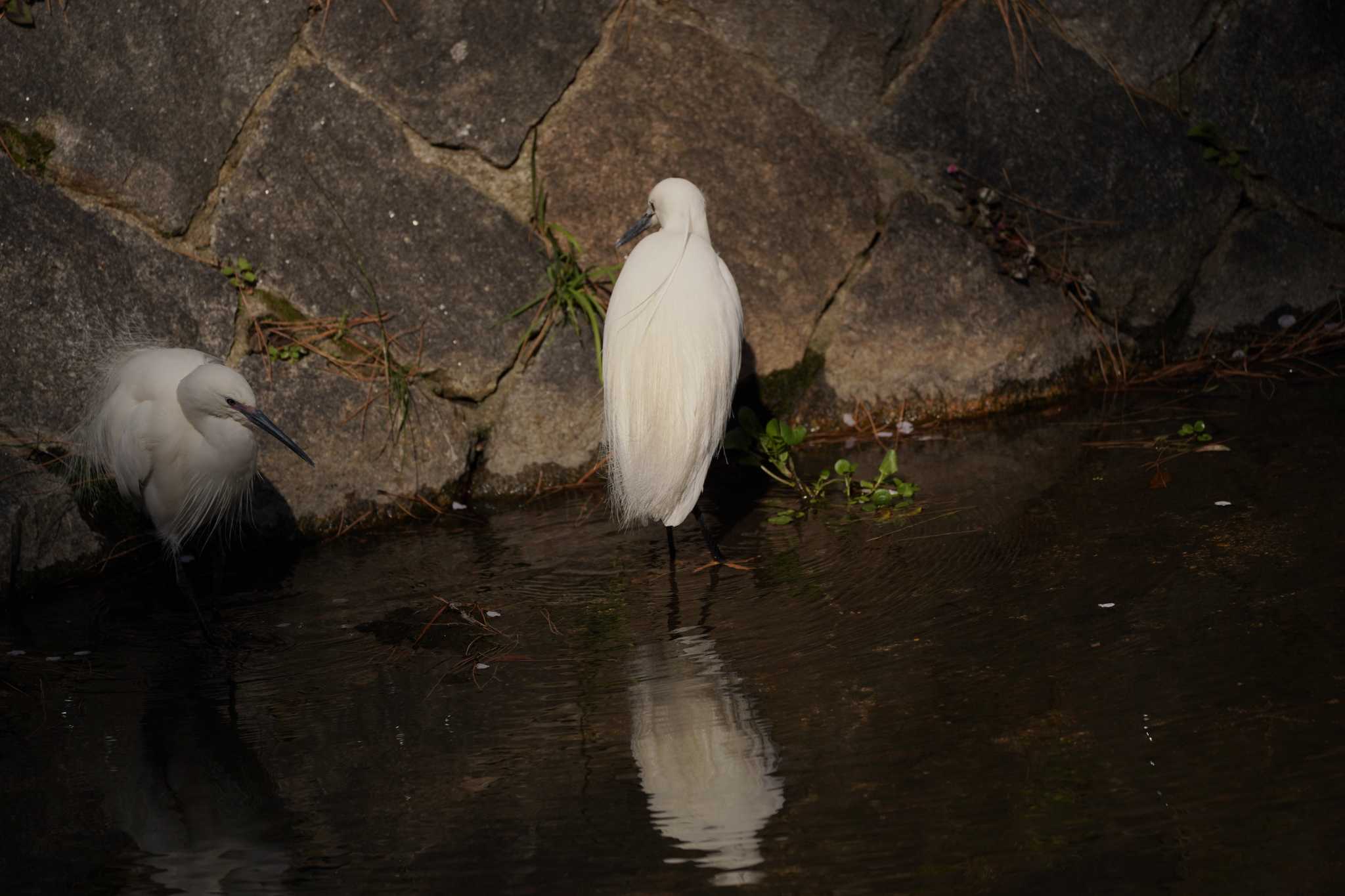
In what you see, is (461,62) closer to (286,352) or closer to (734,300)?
(286,352)

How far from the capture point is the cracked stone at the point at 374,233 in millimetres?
4074

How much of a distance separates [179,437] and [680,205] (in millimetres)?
1538

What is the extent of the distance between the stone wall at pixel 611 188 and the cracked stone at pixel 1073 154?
0.01m

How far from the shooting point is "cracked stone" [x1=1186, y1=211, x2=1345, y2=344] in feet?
15.4

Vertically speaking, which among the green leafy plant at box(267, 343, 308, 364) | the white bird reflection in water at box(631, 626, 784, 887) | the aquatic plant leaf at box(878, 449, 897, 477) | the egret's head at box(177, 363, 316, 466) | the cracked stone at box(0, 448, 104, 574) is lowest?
the white bird reflection in water at box(631, 626, 784, 887)

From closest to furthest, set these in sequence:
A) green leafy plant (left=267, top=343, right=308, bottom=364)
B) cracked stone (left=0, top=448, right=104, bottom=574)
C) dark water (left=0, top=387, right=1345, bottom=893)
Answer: dark water (left=0, top=387, right=1345, bottom=893) → cracked stone (left=0, top=448, right=104, bottom=574) → green leafy plant (left=267, top=343, right=308, bottom=364)

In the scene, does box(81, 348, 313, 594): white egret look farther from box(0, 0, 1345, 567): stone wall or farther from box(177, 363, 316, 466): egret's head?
box(0, 0, 1345, 567): stone wall

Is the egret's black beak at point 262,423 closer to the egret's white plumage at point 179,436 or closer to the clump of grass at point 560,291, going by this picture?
the egret's white plumage at point 179,436

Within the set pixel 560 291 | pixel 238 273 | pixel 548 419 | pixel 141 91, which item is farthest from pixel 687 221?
pixel 141 91

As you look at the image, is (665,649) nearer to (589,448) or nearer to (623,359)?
(623,359)

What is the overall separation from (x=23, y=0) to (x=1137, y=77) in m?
3.83

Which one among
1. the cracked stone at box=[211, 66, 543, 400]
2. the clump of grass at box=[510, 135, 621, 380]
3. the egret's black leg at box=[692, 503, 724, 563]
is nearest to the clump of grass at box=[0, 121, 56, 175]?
the cracked stone at box=[211, 66, 543, 400]

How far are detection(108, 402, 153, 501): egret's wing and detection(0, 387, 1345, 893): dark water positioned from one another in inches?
14.5

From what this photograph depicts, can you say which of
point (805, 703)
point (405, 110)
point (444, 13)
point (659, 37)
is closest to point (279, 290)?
point (405, 110)
